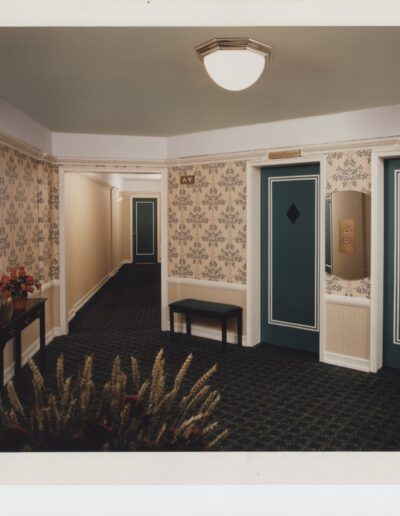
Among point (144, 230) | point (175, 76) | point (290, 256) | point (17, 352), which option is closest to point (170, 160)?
point (290, 256)

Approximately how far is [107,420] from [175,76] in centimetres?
325

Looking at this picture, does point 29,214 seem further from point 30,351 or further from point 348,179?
point 348,179

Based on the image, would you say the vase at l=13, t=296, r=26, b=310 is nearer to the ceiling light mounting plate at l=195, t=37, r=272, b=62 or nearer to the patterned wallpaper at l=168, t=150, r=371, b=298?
the patterned wallpaper at l=168, t=150, r=371, b=298

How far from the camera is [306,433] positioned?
3402mm

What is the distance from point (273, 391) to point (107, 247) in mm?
8179

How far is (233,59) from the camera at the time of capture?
114 inches

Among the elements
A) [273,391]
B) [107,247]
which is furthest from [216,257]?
[107,247]

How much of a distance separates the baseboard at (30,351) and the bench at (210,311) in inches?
60.2

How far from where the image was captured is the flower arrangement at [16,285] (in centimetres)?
416

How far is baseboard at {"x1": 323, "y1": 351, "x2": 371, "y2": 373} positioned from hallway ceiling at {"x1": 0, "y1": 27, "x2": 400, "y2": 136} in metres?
2.51

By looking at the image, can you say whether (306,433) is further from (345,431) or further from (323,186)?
(323,186)

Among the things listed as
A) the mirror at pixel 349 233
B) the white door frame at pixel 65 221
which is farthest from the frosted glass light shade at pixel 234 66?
the white door frame at pixel 65 221

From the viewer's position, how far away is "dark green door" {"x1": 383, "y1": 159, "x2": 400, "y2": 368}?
15.4 ft

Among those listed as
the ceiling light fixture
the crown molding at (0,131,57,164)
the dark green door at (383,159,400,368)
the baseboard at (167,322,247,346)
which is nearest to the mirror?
the dark green door at (383,159,400,368)
